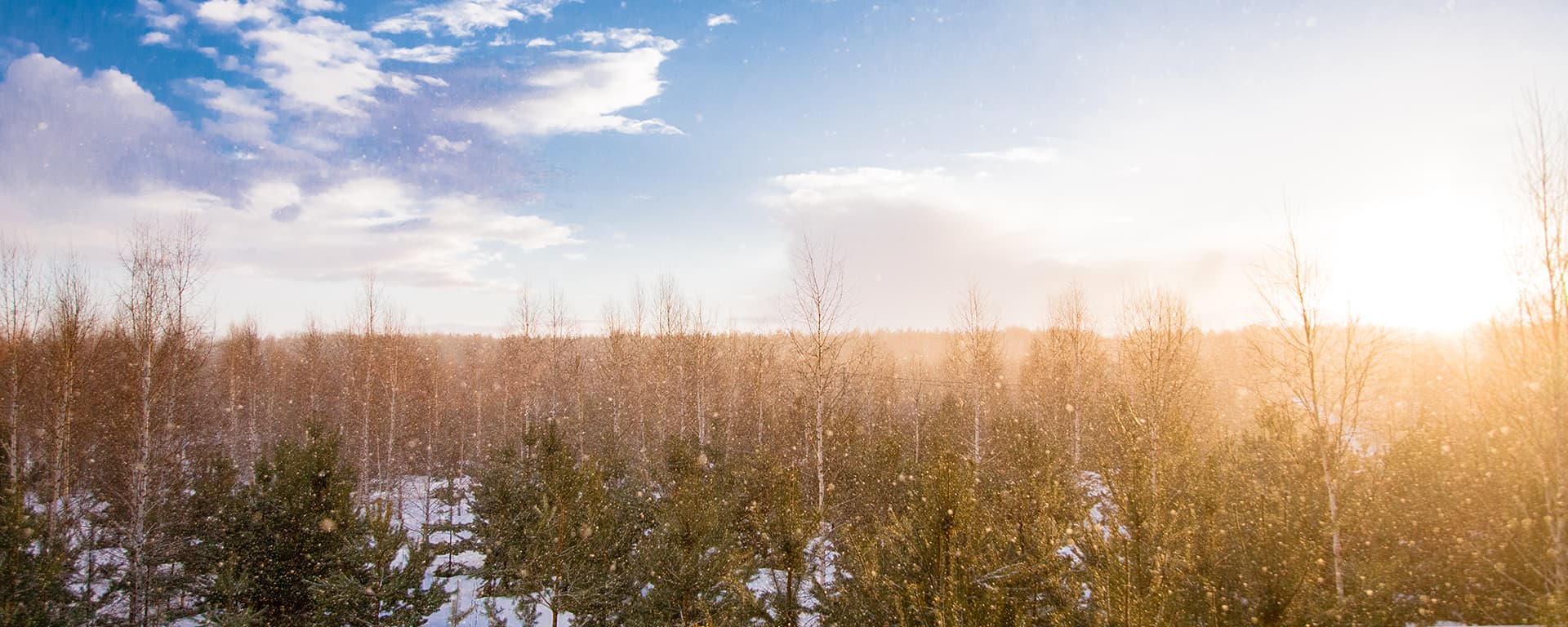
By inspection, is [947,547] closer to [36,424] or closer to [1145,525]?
[1145,525]

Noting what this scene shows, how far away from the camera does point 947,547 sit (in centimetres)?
729

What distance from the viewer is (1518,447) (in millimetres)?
14859

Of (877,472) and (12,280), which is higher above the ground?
(12,280)

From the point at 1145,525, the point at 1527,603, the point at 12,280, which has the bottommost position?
the point at 1527,603

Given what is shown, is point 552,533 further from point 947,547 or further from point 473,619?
point 473,619

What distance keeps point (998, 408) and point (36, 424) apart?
49882 mm

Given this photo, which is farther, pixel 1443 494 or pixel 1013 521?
pixel 1443 494

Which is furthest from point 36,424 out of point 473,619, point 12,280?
point 473,619

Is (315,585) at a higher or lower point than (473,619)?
higher

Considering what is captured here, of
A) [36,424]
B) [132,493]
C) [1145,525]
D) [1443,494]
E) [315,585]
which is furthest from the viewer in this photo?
[36,424]

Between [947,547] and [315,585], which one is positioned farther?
[315,585]

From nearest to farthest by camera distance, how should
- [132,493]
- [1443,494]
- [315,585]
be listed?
[315,585]
[1443,494]
[132,493]

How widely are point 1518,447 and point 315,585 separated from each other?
2756 cm

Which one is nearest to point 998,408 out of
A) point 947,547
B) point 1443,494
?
point 1443,494
